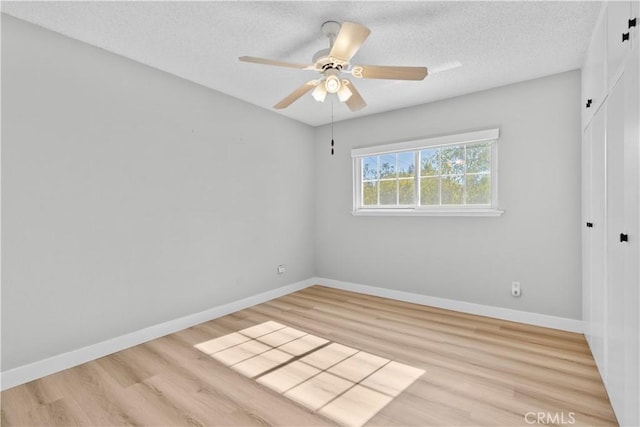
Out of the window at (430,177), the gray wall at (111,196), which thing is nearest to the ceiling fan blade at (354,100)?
the window at (430,177)

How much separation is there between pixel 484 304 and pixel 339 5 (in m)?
3.19

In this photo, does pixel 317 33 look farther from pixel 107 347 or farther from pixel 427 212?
pixel 107 347

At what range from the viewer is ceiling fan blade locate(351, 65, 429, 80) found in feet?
6.57

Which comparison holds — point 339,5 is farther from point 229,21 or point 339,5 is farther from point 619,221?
point 619,221

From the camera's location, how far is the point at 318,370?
2256 millimetres

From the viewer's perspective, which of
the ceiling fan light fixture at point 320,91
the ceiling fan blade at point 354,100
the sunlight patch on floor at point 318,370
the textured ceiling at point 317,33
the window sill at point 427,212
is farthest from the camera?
the window sill at point 427,212

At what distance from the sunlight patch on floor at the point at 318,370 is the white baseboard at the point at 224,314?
1.65 feet

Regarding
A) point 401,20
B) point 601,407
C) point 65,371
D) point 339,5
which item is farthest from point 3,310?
point 601,407

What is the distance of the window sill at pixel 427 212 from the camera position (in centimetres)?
328

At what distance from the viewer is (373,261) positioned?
417 centimetres

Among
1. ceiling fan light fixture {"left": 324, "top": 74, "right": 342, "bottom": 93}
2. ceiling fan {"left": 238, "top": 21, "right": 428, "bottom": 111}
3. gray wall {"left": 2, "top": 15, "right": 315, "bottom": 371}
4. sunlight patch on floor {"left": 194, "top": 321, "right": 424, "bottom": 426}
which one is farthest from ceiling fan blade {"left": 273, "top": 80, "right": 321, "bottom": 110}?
sunlight patch on floor {"left": 194, "top": 321, "right": 424, "bottom": 426}

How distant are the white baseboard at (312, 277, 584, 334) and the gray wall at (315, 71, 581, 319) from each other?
56 millimetres

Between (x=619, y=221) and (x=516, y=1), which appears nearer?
(x=619, y=221)

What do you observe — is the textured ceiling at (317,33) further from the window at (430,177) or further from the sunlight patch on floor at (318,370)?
the sunlight patch on floor at (318,370)
